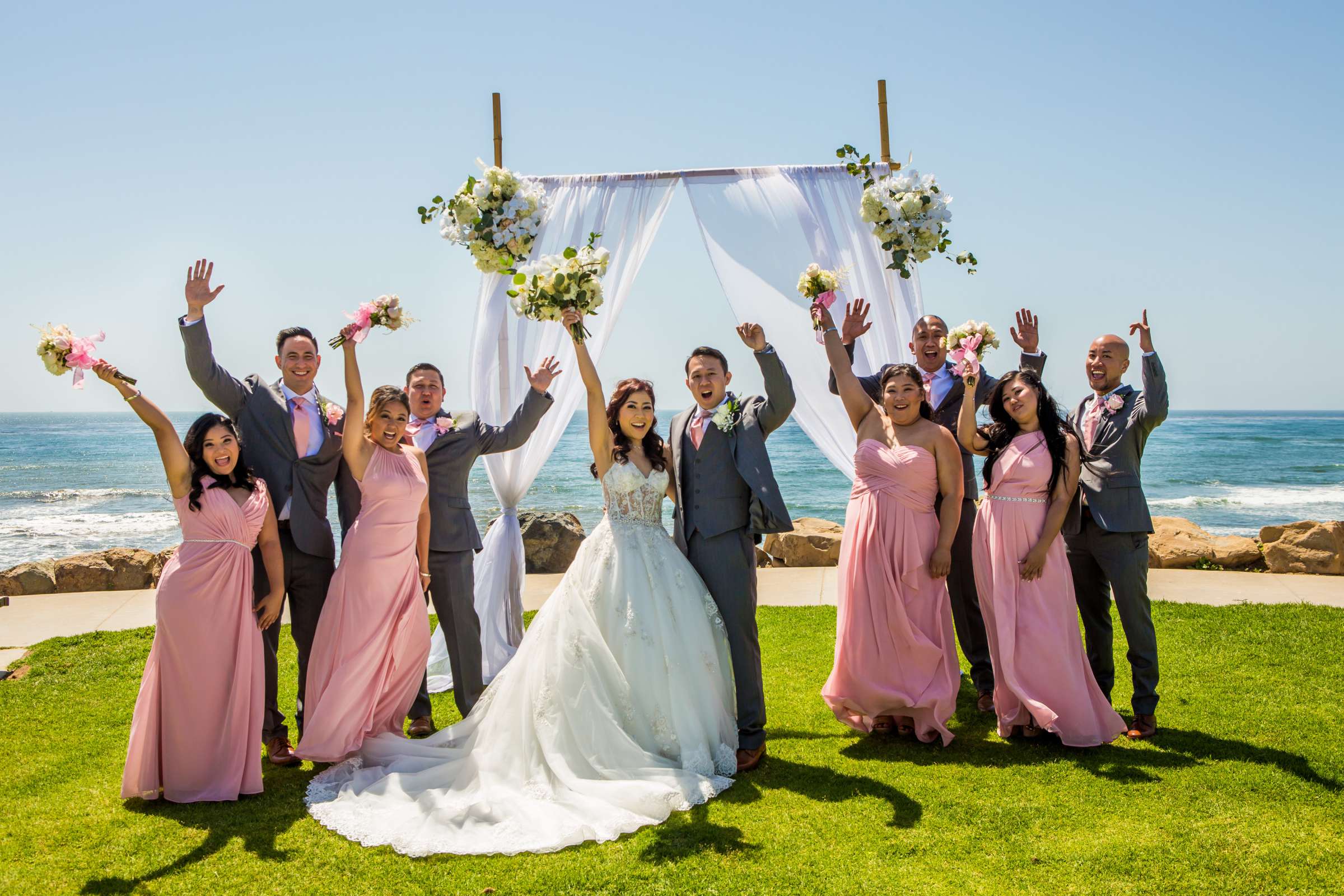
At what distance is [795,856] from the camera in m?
3.38

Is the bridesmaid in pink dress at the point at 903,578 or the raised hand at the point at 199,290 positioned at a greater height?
the raised hand at the point at 199,290

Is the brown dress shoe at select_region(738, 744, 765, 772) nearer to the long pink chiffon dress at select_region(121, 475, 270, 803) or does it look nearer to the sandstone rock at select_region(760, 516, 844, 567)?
the long pink chiffon dress at select_region(121, 475, 270, 803)

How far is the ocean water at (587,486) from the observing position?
824 inches

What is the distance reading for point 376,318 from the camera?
14.4 feet

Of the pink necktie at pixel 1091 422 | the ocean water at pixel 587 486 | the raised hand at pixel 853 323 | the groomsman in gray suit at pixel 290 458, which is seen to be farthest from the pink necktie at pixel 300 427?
the ocean water at pixel 587 486

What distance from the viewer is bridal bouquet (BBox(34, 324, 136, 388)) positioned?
388cm

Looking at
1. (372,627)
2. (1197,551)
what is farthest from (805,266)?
(1197,551)

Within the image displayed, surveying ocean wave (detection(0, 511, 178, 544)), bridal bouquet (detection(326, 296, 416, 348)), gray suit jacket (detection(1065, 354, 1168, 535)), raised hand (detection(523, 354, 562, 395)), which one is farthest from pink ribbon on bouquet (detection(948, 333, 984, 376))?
ocean wave (detection(0, 511, 178, 544))

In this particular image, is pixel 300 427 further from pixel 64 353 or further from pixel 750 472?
pixel 750 472

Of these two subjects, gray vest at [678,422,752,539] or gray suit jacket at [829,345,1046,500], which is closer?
gray vest at [678,422,752,539]

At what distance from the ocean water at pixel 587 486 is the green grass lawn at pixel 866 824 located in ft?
37.6

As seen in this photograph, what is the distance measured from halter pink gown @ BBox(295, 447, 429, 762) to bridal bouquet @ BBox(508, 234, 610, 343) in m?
1.04

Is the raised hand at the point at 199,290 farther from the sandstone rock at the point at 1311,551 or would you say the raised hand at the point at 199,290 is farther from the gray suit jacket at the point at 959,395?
the sandstone rock at the point at 1311,551

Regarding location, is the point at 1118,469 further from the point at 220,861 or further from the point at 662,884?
the point at 220,861
